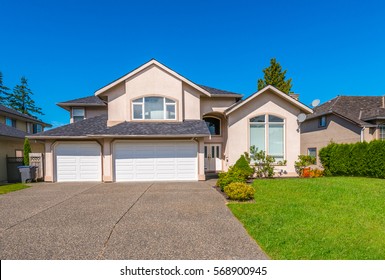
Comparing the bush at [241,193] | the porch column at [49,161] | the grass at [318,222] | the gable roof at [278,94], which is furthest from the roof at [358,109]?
the porch column at [49,161]

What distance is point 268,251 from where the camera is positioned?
12.5 ft

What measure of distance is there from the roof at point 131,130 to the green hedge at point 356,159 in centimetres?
934

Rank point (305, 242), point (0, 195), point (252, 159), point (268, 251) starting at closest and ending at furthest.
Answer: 1. point (268, 251)
2. point (305, 242)
3. point (0, 195)
4. point (252, 159)

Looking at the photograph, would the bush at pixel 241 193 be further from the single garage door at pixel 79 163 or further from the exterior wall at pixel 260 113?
the single garage door at pixel 79 163

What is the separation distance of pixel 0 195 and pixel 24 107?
46.1 m

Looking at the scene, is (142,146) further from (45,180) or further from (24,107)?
(24,107)

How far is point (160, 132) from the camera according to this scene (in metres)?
12.3

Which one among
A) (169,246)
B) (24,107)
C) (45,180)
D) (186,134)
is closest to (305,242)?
(169,246)

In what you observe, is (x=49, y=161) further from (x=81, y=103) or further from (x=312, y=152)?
(x=312, y=152)

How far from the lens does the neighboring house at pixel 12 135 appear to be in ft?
49.6

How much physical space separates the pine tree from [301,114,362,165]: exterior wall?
8655mm

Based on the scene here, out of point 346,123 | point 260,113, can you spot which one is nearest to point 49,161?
point 260,113

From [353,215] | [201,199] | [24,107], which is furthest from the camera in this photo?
[24,107]

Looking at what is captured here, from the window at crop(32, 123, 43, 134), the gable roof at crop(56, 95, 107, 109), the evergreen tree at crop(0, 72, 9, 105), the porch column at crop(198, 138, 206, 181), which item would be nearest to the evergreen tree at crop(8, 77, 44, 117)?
the evergreen tree at crop(0, 72, 9, 105)
